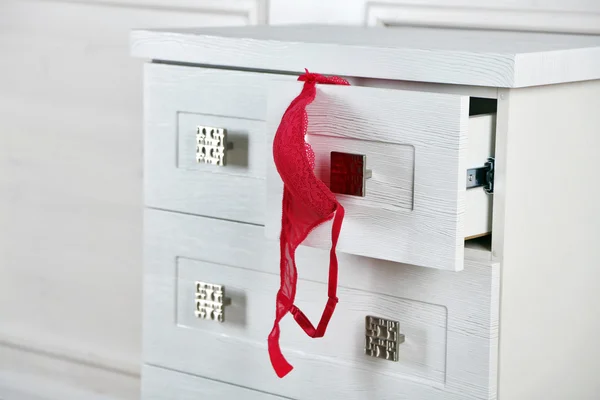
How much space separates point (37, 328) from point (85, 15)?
0.67 metres

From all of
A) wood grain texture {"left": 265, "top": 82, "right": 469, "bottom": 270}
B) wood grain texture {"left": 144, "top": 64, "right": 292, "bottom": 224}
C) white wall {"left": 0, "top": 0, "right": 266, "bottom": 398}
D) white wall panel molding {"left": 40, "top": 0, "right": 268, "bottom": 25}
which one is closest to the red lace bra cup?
wood grain texture {"left": 265, "top": 82, "right": 469, "bottom": 270}

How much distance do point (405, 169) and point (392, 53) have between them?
12 cm

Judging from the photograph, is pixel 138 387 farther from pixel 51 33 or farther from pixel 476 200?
pixel 476 200

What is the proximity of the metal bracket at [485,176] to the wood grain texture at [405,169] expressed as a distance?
5cm

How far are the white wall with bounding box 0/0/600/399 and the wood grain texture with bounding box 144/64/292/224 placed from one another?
0.52m

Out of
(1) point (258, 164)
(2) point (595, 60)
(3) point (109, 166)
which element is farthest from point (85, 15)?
(2) point (595, 60)

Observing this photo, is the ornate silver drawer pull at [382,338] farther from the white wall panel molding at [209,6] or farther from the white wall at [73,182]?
the white wall at [73,182]

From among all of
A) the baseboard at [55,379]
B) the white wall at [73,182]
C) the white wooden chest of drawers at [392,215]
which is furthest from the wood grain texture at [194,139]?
the baseboard at [55,379]

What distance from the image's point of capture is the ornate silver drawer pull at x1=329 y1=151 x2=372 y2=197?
0.83 metres

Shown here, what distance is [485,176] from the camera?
2.79 ft

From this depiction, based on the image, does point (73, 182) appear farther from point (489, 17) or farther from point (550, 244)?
point (550, 244)

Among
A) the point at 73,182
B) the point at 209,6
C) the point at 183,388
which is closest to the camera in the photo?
the point at 183,388

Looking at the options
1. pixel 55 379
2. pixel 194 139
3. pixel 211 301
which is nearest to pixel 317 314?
pixel 211 301

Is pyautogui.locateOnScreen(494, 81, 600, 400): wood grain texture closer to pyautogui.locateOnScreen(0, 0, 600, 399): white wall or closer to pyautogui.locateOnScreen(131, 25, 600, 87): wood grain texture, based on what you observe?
pyautogui.locateOnScreen(131, 25, 600, 87): wood grain texture
